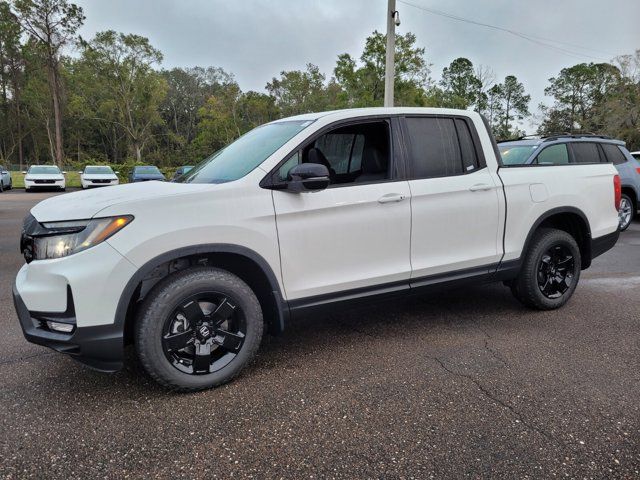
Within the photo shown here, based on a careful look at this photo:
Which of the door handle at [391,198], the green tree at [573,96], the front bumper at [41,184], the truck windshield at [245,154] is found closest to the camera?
the truck windshield at [245,154]

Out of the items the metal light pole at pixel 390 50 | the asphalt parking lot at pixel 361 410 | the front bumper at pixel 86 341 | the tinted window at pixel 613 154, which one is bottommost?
the asphalt parking lot at pixel 361 410

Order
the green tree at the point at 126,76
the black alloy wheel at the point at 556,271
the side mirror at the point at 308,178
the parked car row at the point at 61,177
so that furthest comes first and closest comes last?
1. the green tree at the point at 126,76
2. the parked car row at the point at 61,177
3. the black alloy wheel at the point at 556,271
4. the side mirror at the point at 308,178

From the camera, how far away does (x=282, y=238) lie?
311cm

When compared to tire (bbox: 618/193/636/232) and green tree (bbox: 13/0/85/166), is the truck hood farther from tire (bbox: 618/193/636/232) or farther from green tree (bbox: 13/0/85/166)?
green tree (bbox: 13/0/85/166)

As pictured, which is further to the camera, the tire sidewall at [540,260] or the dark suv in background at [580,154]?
the dark suv in background at [580,154]

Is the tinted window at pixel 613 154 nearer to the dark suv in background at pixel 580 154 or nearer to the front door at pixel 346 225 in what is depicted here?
the dark suv in background at pixel 580 154

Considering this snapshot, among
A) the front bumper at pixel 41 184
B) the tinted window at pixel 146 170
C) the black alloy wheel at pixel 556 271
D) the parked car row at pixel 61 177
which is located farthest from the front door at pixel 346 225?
the front bumper at pixel 41 184

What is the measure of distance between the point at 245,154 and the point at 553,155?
656cm

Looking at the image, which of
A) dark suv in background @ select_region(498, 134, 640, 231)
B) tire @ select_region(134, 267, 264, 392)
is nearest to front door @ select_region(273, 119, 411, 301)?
tire @ select_region(134, 267, 264, 392)

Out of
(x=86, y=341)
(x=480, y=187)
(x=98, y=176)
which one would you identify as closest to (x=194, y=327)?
(x=86, y=341)

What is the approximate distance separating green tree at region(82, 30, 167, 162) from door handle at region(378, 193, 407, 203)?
156 feet

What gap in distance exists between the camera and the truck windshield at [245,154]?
330cm

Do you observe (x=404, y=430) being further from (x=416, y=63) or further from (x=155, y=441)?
(x=416, y=63)

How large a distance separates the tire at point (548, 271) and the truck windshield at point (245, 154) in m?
2.43
